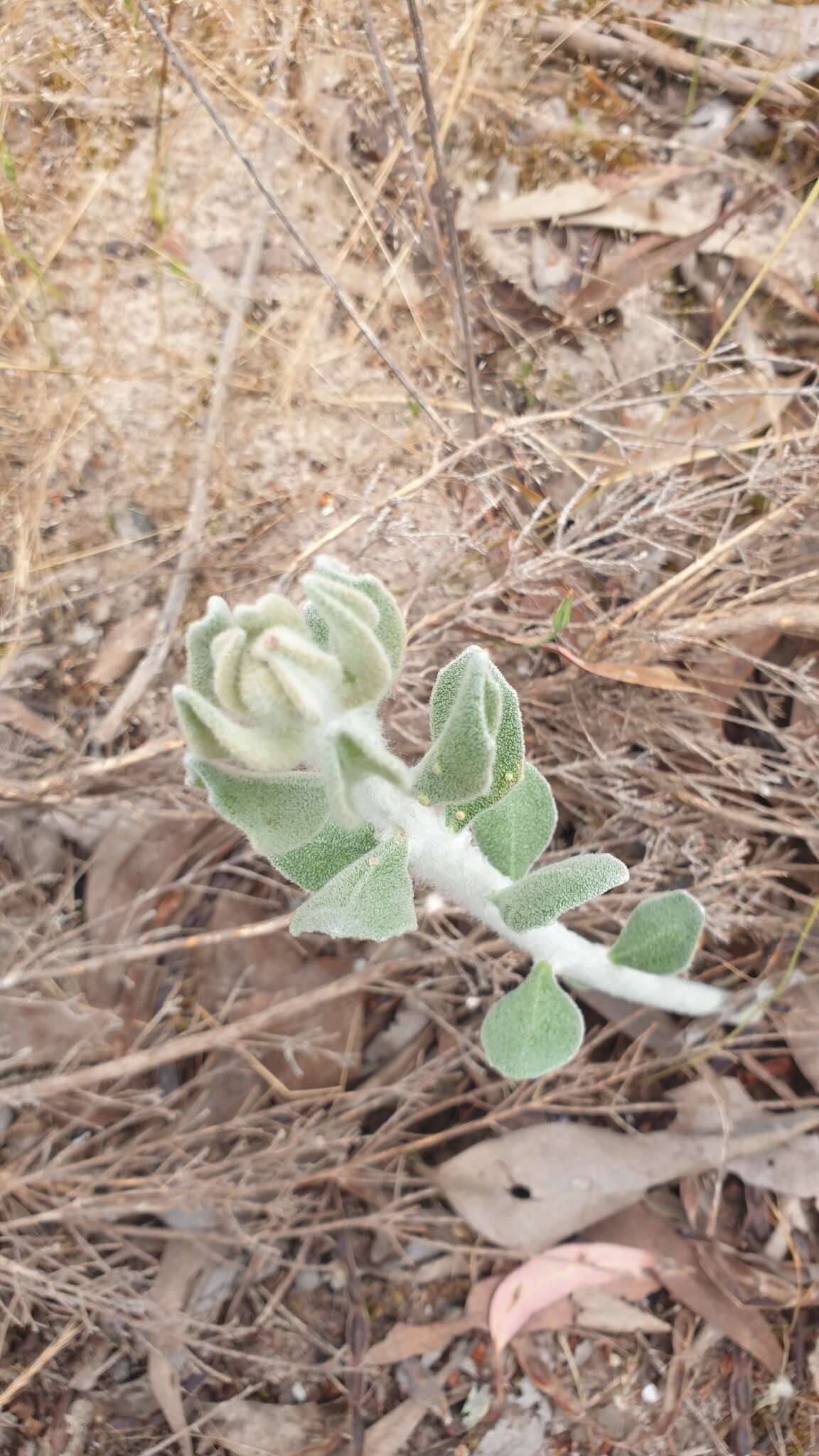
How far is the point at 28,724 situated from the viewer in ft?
8.36

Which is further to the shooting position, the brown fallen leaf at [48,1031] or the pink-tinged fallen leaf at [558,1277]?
the brown fallen leaf at [48,1031]

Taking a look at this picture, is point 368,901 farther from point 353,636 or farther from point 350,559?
point 350,559

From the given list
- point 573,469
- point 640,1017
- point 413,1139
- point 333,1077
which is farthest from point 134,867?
point 573,469

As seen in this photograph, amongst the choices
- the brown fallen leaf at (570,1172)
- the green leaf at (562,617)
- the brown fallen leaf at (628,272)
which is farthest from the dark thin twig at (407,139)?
the brown fallen leaf at (570,1172)

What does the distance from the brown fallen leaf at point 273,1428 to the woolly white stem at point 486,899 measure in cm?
115

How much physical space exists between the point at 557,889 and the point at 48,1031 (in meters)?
1.48

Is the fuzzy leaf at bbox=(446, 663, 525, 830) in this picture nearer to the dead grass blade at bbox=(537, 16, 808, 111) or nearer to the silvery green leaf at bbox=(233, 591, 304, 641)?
the silvery green leaf at bbox=(233, 591, 304, 641)

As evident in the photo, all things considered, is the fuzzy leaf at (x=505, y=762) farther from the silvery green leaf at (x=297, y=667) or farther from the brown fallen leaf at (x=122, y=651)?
the brown fallen leaf at (x=122, y=651)

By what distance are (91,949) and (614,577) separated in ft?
4.72

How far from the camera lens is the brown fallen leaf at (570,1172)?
2348mm

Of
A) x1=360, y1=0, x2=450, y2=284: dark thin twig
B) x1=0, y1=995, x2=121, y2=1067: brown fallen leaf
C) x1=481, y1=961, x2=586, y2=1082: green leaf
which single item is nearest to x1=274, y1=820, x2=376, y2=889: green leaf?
x1=481, y1=961, x2=586, y2=1082: green leaf

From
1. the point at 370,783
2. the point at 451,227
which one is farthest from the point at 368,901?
the point at 451,227

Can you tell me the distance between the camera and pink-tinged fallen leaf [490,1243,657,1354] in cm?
231

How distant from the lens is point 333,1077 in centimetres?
254
